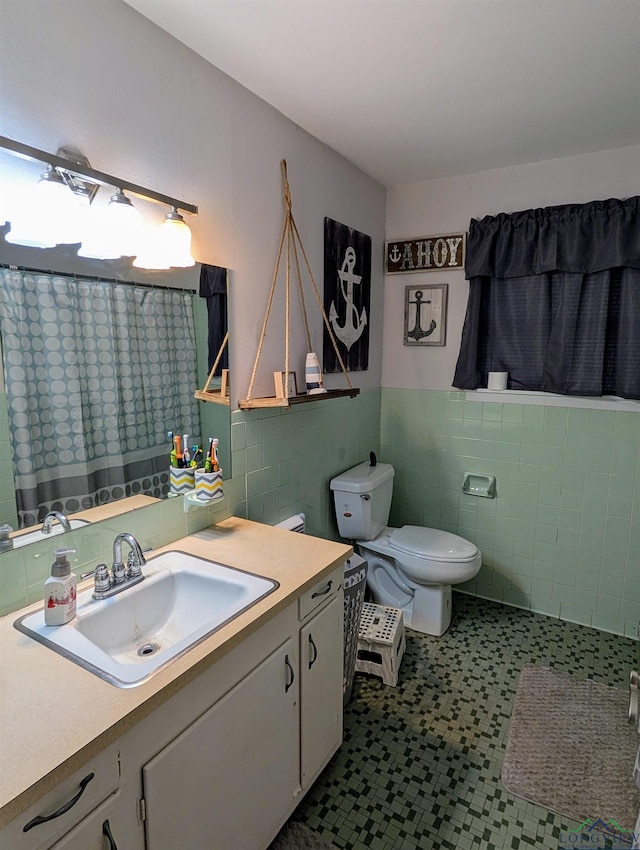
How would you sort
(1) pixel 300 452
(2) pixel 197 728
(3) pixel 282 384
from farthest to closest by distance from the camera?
(1) pixel 300 452 < (3) pixel 282 384 < (2) pixel 197 728

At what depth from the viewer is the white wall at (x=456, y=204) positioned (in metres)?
2.37

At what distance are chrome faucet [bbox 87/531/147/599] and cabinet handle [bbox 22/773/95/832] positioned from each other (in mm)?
498

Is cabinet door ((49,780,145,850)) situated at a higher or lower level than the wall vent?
lower

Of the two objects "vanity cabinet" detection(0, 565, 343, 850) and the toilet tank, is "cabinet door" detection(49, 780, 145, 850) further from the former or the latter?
the toilet tank

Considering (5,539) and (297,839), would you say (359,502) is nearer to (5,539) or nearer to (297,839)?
(297,839)

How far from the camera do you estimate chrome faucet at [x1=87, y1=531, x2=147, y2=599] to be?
1.30m

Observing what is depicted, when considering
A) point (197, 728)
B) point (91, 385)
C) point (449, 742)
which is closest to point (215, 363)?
point (91, 385)

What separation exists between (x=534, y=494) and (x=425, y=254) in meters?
1.51

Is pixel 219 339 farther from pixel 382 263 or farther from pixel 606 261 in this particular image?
pixel 606 261

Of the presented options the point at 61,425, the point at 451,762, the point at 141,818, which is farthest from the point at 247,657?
the point at 451,762

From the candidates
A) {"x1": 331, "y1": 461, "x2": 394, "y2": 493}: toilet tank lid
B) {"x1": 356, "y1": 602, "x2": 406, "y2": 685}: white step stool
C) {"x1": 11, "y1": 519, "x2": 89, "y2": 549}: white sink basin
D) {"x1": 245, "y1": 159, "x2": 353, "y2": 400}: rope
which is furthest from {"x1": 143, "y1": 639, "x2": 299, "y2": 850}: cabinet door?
{"x1": 331, "y1": 461, "x2": 394, "y2": 493}: toilet tank lid

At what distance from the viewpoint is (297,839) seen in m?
1.50

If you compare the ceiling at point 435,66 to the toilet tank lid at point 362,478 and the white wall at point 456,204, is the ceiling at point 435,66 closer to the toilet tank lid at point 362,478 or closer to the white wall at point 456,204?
the white wall at point 456,204

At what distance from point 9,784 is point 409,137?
8.36 feet
